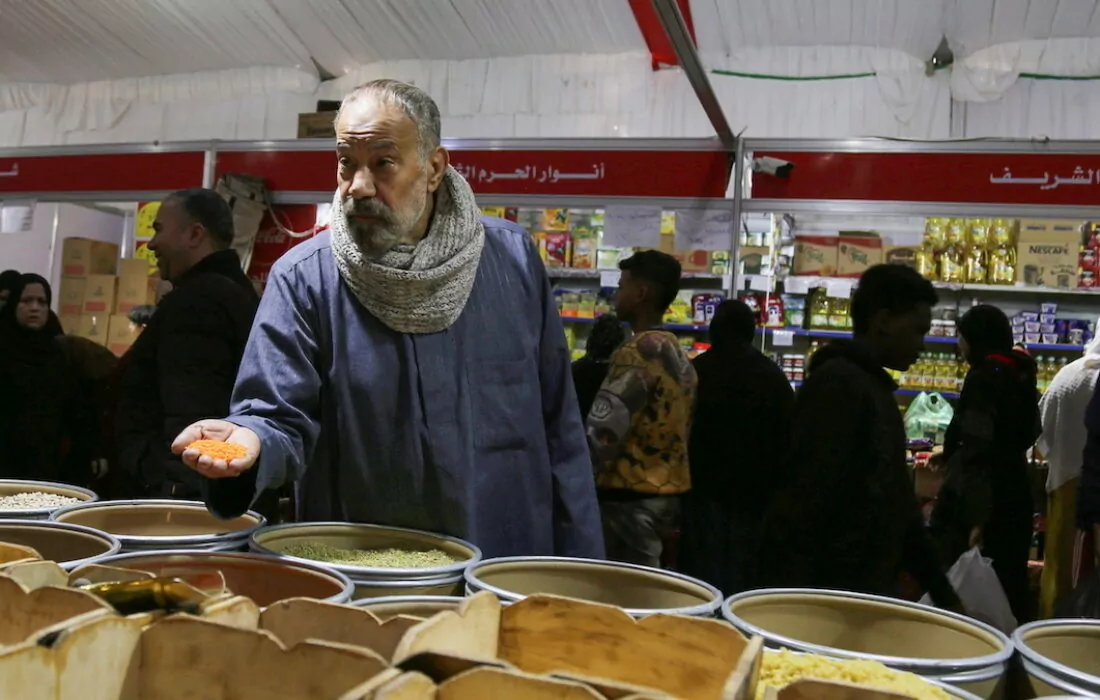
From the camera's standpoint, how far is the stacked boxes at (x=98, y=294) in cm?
670

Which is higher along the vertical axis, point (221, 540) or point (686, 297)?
point (686, 297)

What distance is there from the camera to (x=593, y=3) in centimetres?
719

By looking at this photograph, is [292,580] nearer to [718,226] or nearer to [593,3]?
[718,226]

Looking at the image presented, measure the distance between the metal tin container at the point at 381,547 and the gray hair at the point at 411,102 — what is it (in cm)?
68

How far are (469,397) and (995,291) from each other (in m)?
5.06

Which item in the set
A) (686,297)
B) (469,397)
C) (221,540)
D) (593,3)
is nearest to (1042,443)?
(686,297)

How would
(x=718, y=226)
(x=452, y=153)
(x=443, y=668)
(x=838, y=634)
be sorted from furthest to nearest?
(x=452, y=153)
(x=718, y=226)
(x=838, y=634)
(x=443, y=668)

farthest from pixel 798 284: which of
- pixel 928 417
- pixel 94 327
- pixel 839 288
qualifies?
pixel 94 327

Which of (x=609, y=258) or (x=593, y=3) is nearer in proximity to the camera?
(x=609, y=258)

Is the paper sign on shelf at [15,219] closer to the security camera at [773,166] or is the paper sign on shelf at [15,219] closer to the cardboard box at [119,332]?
the cardboard box at [119,332]

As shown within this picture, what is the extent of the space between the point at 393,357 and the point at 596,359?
7.44 feet

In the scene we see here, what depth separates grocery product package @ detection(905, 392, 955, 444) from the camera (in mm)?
5270

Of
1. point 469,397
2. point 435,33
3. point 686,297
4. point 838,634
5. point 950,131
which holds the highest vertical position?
point 435,33

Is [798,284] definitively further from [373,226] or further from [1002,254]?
[373,226]
